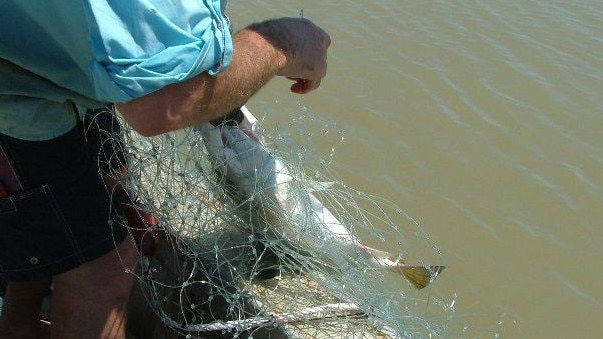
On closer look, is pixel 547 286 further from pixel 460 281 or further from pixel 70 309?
pixel 70 309

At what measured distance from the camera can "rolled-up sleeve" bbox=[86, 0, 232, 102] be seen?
187 cm

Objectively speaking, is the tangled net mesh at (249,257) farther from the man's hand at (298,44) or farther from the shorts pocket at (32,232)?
the man's hand at (298,44)

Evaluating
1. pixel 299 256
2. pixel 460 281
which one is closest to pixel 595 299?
pixel 460 281

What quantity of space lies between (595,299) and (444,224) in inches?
36.9

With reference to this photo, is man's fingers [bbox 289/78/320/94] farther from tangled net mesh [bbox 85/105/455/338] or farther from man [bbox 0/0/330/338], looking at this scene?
tangled net mesh [bbox 85/105/455/338]

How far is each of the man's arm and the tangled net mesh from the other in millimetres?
426

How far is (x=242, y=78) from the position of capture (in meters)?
2.26

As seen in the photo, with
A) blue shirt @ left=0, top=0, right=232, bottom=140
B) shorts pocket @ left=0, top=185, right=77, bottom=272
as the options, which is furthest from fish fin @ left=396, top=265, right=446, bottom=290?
blue shirt @ left=0, top=0, right=232, bottom=140

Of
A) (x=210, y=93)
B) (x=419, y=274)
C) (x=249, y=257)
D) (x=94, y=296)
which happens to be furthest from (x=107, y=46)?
(x=419, y=274)

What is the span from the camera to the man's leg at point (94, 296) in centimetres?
261

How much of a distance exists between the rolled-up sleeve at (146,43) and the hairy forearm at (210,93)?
7 centimetres

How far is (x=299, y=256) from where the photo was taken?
284 centimetres

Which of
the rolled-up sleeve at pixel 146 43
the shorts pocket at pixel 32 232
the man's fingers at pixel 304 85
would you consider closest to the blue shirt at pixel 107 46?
the rolled-up sleeve at pixel 146 43

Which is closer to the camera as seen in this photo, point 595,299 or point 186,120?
point 186,120
